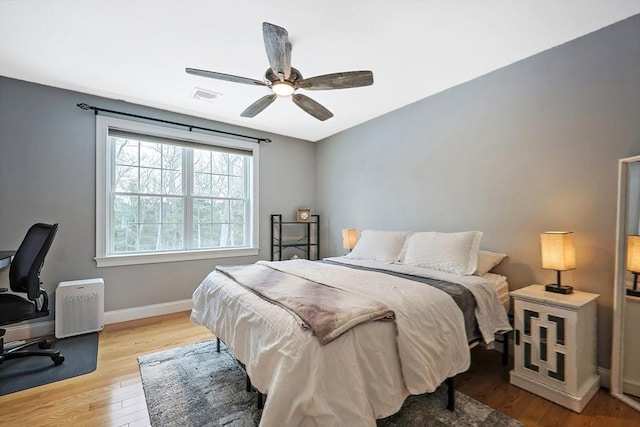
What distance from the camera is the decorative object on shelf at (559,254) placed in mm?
1998

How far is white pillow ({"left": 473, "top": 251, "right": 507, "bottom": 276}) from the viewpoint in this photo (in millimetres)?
2463

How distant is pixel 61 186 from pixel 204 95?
1782 mm

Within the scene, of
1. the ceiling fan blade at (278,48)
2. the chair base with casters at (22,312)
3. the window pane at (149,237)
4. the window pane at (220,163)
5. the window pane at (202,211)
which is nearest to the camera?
the ceiling fan blade at (278,48)

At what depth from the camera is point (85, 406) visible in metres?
1.81

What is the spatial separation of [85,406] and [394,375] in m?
1.96

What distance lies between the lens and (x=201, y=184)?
3.94m

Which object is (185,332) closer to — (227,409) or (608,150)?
(227,409)

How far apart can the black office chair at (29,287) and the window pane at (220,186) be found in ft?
6.27

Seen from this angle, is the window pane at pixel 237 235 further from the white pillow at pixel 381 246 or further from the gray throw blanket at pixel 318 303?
the gray throw blanket at pixel 318 303

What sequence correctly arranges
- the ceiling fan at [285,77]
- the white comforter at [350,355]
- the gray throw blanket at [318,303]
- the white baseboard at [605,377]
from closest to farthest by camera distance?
the white comforter at [350,355] → the gray throw blanket at [318,303] → the ceiling fan at [285,77] → the white baseboard at [605,377]

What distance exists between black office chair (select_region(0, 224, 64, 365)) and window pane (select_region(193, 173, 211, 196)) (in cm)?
168

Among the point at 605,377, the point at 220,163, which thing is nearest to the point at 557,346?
the point at 605,377

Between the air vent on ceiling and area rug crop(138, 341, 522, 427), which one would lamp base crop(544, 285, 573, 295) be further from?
the air vent on ceiling

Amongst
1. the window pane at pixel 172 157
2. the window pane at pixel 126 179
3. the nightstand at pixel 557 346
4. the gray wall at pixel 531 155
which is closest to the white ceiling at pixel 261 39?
the gray wall at pixel 531 155
